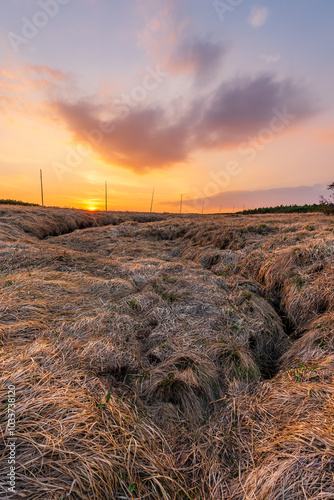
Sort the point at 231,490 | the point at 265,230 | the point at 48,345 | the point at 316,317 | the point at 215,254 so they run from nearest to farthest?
the point at 231,490, the point at 48,345, the point at 316,317, the point at 215,254, the point at 265,230

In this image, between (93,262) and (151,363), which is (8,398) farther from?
(93,262)

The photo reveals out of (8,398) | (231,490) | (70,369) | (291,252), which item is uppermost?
(291,252)

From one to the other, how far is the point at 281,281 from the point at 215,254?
9.44 feet

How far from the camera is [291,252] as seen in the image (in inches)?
216

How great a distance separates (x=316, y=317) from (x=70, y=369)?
395 cm

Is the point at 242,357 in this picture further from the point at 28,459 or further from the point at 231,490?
the point at 28,459

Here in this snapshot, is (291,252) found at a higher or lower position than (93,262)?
higher

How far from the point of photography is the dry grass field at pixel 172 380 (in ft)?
5.10

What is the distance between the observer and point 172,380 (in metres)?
2.69

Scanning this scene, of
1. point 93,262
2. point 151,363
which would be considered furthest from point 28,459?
point 93,262

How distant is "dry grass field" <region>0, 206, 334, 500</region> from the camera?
5.10 ft

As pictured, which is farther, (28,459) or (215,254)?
(215,254)

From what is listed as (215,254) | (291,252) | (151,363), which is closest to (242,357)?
(151,363)

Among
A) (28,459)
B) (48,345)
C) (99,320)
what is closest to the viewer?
(28,459)
